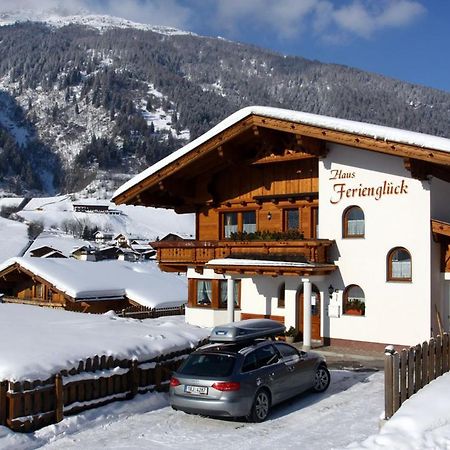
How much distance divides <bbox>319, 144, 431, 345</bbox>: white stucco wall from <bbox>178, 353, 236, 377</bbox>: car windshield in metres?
9.74

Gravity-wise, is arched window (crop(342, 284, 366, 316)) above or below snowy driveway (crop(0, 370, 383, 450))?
above

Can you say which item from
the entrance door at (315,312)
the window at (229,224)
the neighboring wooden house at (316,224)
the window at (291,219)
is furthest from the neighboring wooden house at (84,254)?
the entrance door at (315,312)

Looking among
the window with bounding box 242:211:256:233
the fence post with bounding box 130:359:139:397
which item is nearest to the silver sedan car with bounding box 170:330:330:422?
the fence post with bounding box 130:359:139:397

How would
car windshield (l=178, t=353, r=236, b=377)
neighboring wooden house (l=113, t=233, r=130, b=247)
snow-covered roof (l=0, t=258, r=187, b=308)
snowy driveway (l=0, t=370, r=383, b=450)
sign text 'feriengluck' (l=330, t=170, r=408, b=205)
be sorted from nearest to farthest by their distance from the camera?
snowy driveway (l=0, t=370, r=383, b=450) → car windshield (l=178, t=353, r=236, b=377) → sign text 'feriengluck' (l=330, t=170, r=408, b=205) → snow-covered roof (l=0, t=258, r=187, b=308) → neighboring wooden house (l=113, t=233, r=130, b=247)

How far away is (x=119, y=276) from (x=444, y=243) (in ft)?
78.0

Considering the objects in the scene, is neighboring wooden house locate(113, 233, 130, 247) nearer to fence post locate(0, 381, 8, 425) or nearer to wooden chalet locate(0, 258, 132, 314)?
wooden chalet locate(0, 258, 132, 314)

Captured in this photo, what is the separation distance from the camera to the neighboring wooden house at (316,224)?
19547mm

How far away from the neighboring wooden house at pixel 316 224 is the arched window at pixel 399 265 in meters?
0.03

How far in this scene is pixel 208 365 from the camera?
38.8 ft

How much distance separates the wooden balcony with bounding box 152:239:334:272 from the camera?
20781mm

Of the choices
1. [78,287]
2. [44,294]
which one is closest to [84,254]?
[44,294]

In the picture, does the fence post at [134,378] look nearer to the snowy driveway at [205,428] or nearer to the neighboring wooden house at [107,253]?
the snowy driveway at [205,428]

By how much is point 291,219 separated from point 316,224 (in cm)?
Result: 109

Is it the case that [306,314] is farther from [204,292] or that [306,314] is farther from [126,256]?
[126,256]
